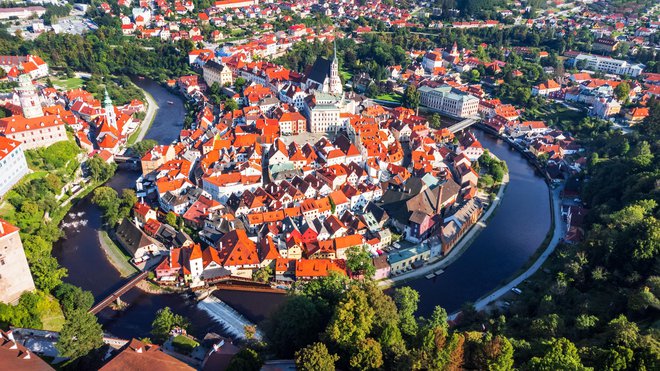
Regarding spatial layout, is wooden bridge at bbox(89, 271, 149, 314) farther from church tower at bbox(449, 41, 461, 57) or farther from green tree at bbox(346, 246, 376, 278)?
church tower at bbox(449, 41, 461, 57)

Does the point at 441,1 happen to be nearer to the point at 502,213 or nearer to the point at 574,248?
the point at 502,213

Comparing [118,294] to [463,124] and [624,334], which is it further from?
[463,124]

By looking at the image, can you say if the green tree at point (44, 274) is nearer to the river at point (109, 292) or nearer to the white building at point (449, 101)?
the river at point (109, 292)

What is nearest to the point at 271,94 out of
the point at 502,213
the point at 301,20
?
the point at 502,213

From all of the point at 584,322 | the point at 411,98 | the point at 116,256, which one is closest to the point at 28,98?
the point at 116,256

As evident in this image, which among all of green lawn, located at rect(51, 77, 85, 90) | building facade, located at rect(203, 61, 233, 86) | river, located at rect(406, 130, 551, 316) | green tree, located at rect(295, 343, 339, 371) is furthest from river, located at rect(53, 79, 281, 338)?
green lawn, located at rect(51, 77, 85, 90)
